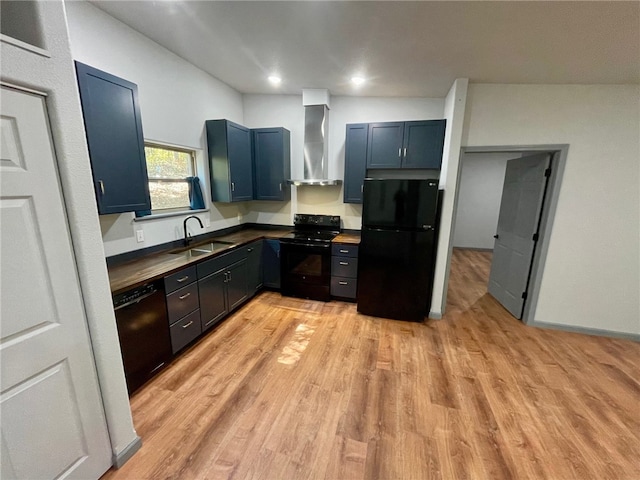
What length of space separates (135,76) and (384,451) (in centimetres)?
360

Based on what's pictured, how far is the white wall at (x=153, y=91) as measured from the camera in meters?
1.93

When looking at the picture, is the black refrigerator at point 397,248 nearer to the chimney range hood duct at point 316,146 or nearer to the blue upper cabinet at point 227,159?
the chimney range hood duct at point 316,146

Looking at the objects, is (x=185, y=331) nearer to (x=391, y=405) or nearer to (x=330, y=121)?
(x=391, y=405)

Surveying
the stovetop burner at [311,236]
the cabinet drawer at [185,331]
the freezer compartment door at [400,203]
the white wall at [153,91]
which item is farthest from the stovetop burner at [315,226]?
the cabinet drawer at [185,331]

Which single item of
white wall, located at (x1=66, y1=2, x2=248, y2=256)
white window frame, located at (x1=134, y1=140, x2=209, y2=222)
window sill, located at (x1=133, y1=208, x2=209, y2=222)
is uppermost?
white wall, located at (x1=66, y1=2, x2=248, y2=256)

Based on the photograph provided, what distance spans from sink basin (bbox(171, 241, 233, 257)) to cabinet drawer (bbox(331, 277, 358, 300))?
151cm

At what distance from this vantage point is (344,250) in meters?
3.31

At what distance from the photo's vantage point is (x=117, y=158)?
1.92 m

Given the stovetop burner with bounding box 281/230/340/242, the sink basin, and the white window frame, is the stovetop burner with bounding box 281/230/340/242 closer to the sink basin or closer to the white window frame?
the sink basin

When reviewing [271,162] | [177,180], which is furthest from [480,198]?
[177,180]

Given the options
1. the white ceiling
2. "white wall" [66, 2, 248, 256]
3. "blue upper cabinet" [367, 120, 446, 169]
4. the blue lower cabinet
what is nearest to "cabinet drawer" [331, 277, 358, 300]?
the blue lower cabinet

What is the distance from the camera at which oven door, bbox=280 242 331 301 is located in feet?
11.2

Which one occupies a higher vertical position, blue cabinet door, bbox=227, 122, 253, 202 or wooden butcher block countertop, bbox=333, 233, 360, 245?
blue cabinet door, bbox=227, 122, 253, 202

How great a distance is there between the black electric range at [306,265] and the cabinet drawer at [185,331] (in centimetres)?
137
